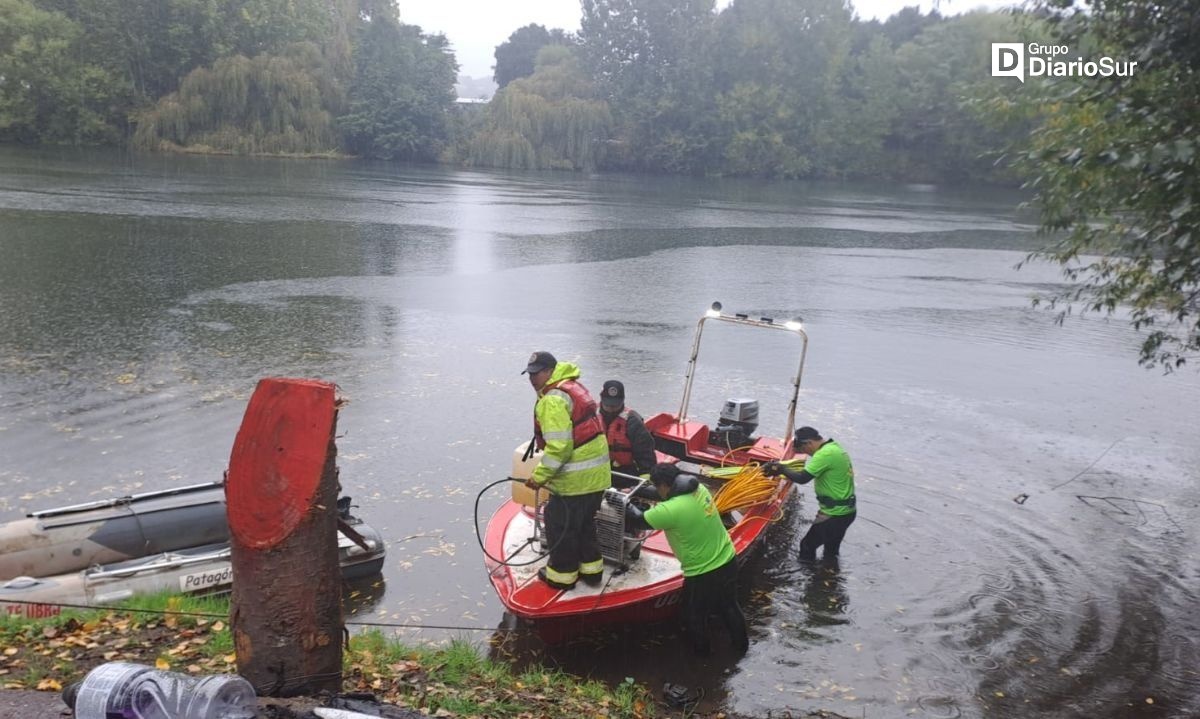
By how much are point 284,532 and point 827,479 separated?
20.3ft

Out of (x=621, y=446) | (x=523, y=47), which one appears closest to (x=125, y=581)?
(x=621, y=446)

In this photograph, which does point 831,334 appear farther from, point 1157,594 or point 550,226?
point 550,226

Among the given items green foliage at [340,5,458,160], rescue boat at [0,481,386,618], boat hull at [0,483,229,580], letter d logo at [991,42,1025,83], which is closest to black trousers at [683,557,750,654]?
rescue boat at [0,481,386,618]

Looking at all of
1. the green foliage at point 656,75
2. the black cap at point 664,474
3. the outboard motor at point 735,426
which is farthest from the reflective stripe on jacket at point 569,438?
the green foliage at point 656,75

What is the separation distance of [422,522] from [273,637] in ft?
19.1

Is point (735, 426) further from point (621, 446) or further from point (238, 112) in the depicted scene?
point (238, 112)

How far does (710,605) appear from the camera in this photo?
7.34 meters

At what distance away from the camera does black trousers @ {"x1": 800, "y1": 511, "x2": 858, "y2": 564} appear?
919cm

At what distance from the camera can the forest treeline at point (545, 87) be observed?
197ft

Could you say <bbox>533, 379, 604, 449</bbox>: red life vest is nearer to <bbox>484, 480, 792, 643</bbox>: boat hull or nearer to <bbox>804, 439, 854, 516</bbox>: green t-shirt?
<bbox>484, 480, 792, 643</bbox>: boat hull

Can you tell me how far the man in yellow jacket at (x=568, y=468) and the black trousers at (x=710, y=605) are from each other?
0.76 m

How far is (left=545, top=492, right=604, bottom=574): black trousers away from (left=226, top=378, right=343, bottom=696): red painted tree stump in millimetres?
3148

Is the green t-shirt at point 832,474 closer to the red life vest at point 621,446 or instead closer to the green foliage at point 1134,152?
the red life vest at point 621,446

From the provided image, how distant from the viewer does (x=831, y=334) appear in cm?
2106
